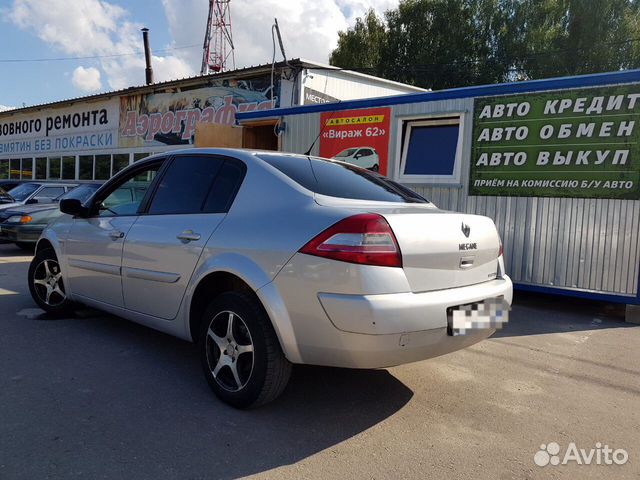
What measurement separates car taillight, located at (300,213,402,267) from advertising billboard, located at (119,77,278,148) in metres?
11.2

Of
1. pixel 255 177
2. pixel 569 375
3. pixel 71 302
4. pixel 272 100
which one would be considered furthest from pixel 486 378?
pixel 272 100

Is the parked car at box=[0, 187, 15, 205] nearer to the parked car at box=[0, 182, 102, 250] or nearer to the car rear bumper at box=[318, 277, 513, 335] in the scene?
the parked car at box=[0, 182, 102, 250]

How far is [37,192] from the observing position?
11695 mm

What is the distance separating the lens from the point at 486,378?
3.97m

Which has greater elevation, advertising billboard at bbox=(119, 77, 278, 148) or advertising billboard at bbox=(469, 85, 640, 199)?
advertising billboard at bbox=(119, 77, 278, 148)

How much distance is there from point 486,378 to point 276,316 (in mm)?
1952

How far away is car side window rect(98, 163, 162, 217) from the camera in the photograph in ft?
13.9

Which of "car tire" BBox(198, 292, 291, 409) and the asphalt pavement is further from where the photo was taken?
"car tire" BBox(198, 292, 291, 409)

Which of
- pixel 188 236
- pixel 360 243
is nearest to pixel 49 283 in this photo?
pixel 188 236

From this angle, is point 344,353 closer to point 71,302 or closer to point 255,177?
point 255,177

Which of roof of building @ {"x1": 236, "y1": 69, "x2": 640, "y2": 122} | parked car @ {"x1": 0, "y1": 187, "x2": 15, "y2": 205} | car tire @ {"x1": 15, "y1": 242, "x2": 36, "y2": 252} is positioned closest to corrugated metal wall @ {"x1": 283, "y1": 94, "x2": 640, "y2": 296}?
roof of building @ {"x1": 236, "y1": 69, "x2": 640, "y2": 122}

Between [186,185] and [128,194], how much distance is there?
97 cm

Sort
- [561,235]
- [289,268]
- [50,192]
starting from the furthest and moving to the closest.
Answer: [50,192]
[561,235]
[289,268]

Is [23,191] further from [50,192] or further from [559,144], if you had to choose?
[559,144]
